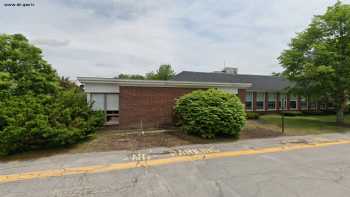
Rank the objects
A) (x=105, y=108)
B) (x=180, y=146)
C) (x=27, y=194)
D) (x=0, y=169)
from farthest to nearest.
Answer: (x=105, y=108) < (x=180, y=146) < (x=0, y=169) < (x=27, y=194)

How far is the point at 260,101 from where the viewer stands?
22.3m

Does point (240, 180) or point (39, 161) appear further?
point (39, 161)

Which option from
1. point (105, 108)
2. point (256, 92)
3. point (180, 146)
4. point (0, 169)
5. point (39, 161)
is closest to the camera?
point (0, 169)

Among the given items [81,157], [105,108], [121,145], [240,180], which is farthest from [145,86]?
[240,180]

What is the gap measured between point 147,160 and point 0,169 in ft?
13.5

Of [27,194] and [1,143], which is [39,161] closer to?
[1,143]

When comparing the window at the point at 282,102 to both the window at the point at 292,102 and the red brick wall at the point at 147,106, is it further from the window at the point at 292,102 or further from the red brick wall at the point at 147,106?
the red brick wall at the point at 147,106

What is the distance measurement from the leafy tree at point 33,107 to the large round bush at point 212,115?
4451 mm

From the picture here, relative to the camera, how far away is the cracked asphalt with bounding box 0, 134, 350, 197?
4.29m

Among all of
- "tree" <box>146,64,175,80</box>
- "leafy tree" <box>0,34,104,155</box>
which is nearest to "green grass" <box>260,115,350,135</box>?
"leafy tree" <box>0,34,104,155</box>

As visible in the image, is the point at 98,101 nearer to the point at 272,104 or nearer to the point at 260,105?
the point at 260,105

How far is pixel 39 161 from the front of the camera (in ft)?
20.8

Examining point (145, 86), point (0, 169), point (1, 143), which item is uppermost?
point (145, 86)

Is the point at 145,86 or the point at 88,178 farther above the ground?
the point at 145,86
